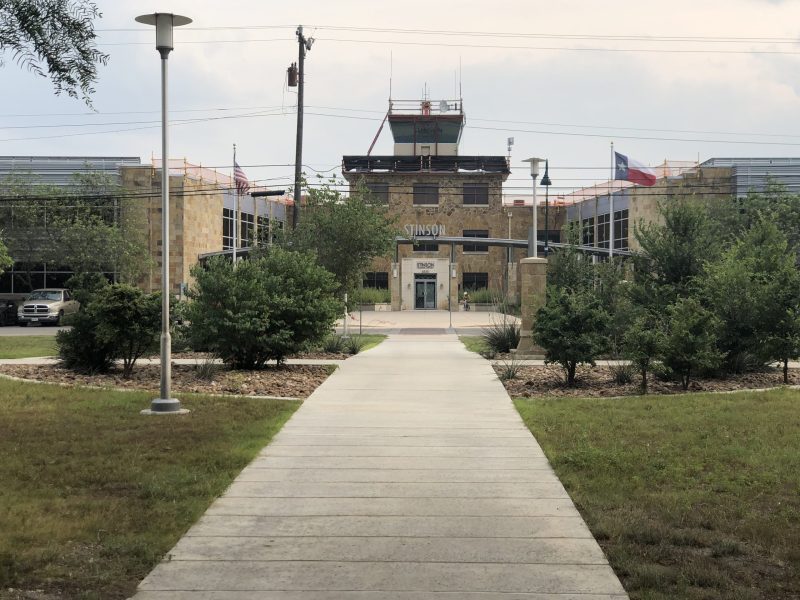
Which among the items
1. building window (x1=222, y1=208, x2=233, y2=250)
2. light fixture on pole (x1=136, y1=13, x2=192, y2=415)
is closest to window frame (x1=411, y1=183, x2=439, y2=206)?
building window (x1=222, y1=208, x2=233, y2=250)

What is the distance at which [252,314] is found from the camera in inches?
722

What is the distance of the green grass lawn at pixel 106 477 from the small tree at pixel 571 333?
203 inches

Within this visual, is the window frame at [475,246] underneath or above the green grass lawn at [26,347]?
above

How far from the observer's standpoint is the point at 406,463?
31.3 feet

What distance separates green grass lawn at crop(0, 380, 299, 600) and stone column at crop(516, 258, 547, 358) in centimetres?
1062

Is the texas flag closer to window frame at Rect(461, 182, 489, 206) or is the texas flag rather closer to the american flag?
the american flag

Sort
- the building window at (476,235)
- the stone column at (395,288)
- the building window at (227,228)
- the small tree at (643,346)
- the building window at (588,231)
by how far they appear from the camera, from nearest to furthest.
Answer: the small tree at (643,346)
the building window at (227,228)
the building window at (588,231)
the stone column at (395,288)
the building window at (476,235)

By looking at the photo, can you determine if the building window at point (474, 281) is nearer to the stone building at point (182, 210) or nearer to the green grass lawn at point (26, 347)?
the stone building at point (182, 210)

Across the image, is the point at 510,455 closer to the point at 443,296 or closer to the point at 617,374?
the point at 617,374

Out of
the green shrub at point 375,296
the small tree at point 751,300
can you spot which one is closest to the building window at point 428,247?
the green shrub at point 375,296

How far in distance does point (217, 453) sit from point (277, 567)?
411 cm

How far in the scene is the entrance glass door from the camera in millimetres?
73188

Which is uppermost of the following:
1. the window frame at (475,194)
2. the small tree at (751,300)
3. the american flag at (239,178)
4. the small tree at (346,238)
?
the window frame at (475,194)

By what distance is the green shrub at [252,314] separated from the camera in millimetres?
18234
